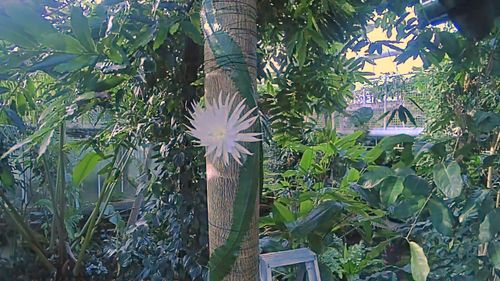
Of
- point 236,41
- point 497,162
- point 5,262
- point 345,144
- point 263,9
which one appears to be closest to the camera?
point 236,41

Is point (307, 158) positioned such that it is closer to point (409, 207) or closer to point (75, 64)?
point (409, 207)

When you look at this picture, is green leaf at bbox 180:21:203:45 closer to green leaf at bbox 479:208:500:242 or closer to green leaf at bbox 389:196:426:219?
green leaf at bbox 389:196:426:219

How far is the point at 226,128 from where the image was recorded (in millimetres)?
464

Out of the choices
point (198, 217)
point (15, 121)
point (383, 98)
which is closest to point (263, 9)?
point (198, 217)

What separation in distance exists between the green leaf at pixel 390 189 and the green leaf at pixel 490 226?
0.50 ft

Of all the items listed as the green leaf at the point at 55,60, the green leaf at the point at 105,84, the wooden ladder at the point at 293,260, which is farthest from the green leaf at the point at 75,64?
the wooden ladder at the point at 293,260

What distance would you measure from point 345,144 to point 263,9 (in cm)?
39

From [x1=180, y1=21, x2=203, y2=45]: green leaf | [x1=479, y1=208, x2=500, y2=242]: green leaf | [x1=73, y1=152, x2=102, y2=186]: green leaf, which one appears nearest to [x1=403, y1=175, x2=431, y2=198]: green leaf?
[x1=479, y1=208, x2=500, y2=242]: green leaf

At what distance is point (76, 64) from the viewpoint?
1.59 feet

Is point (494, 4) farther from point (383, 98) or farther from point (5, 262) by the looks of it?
point (5, 262)

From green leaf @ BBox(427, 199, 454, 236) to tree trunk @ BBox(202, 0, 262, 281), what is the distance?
34 centimetres

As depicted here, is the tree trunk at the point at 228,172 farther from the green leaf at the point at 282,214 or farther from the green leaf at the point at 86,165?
the green leaf at the point at 86,165

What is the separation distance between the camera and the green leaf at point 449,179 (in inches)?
24.3

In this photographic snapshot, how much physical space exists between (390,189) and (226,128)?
0.34m
